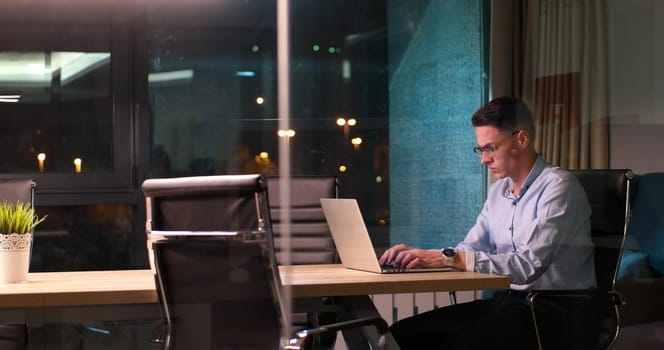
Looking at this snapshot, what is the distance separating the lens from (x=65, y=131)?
4691 mm

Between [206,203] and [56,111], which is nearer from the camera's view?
[206,203]

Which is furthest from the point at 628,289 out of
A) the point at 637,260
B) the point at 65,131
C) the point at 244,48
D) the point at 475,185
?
the point at 65,131

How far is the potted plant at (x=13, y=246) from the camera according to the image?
3059mm

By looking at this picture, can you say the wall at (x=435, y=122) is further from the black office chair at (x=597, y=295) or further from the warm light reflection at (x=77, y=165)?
the warm light reflection at (x=77, y=165)

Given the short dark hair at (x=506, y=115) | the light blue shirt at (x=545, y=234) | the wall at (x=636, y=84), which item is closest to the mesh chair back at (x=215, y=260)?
the light blue shirt at (x=545, y=234)

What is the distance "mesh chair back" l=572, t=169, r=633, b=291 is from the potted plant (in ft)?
6.73

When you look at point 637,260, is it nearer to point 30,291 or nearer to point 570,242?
point 570,242

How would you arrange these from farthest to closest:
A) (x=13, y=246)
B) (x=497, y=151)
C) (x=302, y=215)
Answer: (x=302, y=215) → (x=497, y=151) → (x=13, y=246)

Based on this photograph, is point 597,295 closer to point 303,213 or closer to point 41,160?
point 303,213

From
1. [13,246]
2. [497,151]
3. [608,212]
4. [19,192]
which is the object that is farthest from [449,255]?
[19,192]

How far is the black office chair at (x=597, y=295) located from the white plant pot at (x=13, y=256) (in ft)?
6.06

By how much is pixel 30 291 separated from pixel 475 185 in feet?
6.09

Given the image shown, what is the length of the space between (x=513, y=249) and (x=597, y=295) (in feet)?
1.31

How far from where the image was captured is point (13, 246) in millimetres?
3062
